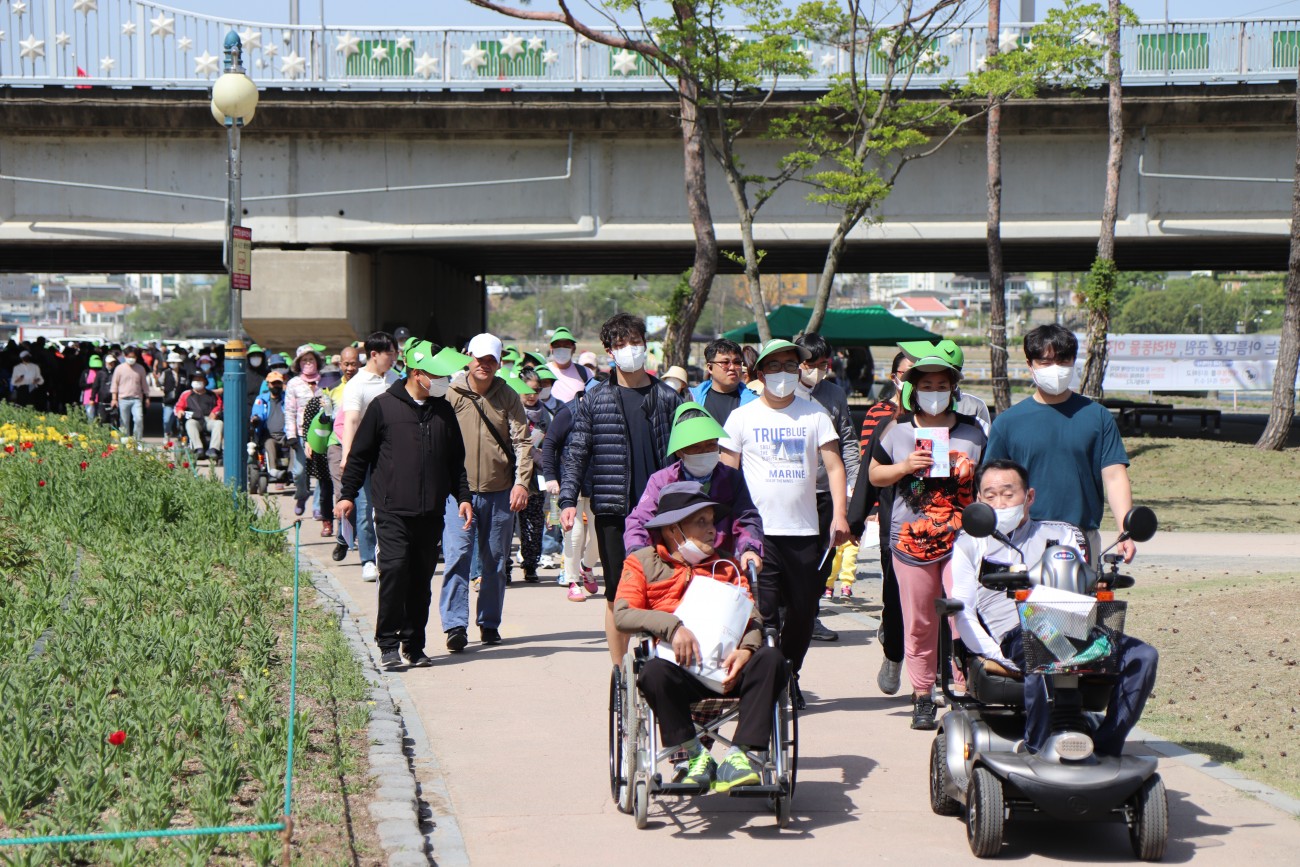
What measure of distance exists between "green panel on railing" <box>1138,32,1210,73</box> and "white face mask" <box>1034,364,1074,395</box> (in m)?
22.6

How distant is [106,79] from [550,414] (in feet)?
59.5

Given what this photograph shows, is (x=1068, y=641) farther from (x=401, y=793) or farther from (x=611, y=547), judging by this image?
(x=611, y=547)

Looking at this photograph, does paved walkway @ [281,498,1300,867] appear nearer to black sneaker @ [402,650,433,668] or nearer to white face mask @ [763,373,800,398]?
black sneaker @ [402,650,433,668]

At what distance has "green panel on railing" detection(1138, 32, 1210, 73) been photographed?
27359 mm

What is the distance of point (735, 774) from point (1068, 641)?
128 centimetres

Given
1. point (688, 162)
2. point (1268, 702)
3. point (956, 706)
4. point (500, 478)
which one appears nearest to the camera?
point (956, 706)

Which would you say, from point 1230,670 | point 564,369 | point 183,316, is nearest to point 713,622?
point 1230,670

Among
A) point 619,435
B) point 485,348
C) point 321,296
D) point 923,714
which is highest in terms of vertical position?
point 321,296

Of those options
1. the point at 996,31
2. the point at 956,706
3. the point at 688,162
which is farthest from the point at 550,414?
the point at 996,31

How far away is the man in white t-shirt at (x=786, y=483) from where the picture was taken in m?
7.79

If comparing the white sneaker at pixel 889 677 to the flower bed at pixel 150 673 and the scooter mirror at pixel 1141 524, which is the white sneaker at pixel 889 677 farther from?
the scooter mirror at pixel 1141 524

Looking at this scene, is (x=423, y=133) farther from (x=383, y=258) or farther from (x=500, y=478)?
(x=500, y=478)

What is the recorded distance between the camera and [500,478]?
10203 mm

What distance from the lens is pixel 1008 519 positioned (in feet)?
19.9
